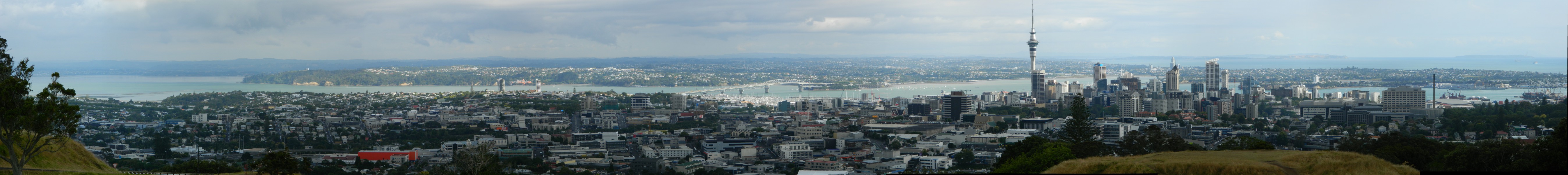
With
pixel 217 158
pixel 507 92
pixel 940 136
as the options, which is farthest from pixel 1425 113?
pixel 507 92

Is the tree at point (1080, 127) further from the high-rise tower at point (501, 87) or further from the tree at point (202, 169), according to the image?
the high-rise tower at point (501, 87)

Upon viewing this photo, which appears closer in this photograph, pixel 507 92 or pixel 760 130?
pixel 760 130

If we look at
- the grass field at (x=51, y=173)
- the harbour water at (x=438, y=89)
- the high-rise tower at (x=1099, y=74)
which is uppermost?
the high-rise tower at (x=1099, y=74)

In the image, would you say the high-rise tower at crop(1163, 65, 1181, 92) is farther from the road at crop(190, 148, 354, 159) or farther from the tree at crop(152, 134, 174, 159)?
the tree at crop(152, 134, 174, 159)

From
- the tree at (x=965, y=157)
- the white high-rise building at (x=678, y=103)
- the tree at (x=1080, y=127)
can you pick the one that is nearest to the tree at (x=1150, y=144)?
the tree at (x=1080, y=127)

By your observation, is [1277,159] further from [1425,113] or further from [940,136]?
[1425,113]

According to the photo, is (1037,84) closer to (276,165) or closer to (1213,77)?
(1213,77)
